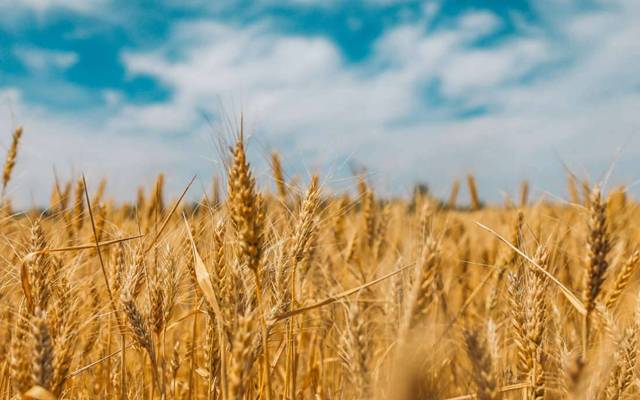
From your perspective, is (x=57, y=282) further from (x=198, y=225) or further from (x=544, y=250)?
(x=544, y=250)

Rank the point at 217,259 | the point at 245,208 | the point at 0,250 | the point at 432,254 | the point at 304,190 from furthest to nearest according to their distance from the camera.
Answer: the point at 0,250 → the point at 304,190 → the point at 217,259 → the point at 432,254 → the point at 245,208

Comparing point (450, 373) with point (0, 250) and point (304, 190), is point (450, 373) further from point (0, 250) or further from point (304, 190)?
point (0, 250)

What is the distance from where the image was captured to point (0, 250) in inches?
97.3

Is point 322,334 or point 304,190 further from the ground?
point 304,190

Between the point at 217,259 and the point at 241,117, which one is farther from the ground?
the point at 241,117

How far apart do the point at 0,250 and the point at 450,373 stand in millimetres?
2174

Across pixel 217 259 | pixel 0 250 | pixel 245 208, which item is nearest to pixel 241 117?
pixel 245 208

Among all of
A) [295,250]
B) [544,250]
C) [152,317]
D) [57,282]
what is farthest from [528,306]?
[57,282]

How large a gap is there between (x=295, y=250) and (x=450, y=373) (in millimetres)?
1302

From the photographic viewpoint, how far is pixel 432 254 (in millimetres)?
1498

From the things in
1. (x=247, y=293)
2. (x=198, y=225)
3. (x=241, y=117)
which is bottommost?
(x=247, y=293)

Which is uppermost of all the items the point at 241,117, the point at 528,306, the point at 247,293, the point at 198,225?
the point at 241,117

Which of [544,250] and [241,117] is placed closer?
[241,117]

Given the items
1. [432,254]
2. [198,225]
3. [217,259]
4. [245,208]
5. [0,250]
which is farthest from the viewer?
[0,250]
